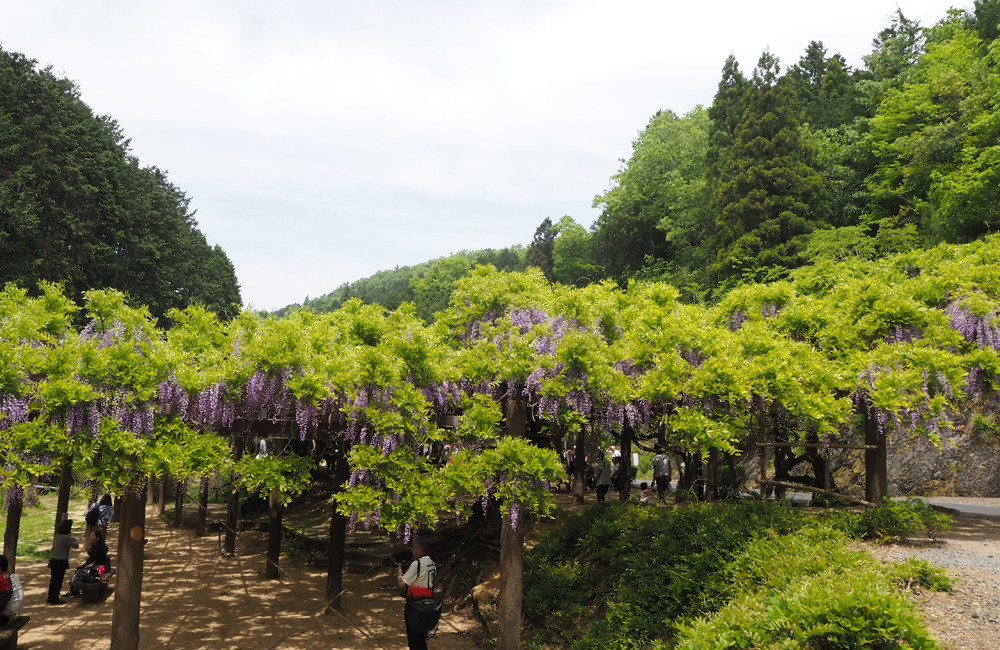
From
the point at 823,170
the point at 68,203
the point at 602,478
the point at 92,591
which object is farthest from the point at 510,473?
the point at 68,203

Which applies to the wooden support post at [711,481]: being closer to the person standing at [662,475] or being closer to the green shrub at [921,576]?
the person standing at [662,475]

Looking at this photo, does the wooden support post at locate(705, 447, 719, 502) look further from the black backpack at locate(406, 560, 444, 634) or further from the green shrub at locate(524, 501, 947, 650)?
the black backpack at locate(406, 560, 444, 634)

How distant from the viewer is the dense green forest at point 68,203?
3278 cm

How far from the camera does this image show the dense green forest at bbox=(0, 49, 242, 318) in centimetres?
3278

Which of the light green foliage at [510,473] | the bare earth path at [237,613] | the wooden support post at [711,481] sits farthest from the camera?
the wooden support post at [711,481]

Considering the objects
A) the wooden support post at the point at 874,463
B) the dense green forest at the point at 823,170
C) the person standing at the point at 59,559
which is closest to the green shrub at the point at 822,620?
the wooden support post at the point at 874,463

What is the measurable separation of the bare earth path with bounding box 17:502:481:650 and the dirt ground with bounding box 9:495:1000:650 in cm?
2

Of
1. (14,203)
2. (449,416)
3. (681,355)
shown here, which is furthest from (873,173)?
(14,203)

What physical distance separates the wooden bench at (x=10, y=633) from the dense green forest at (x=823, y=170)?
1377 centimetres

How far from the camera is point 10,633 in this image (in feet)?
30.5

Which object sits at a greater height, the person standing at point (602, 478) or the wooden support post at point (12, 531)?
the person standing at point (602, 478)

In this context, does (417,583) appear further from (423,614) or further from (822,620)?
(822,620)

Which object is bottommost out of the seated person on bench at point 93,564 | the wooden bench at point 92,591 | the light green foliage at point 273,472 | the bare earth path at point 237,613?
the bare earth path at point 237,613

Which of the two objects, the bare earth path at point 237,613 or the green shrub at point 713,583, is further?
the bare earth path at point 237,613
